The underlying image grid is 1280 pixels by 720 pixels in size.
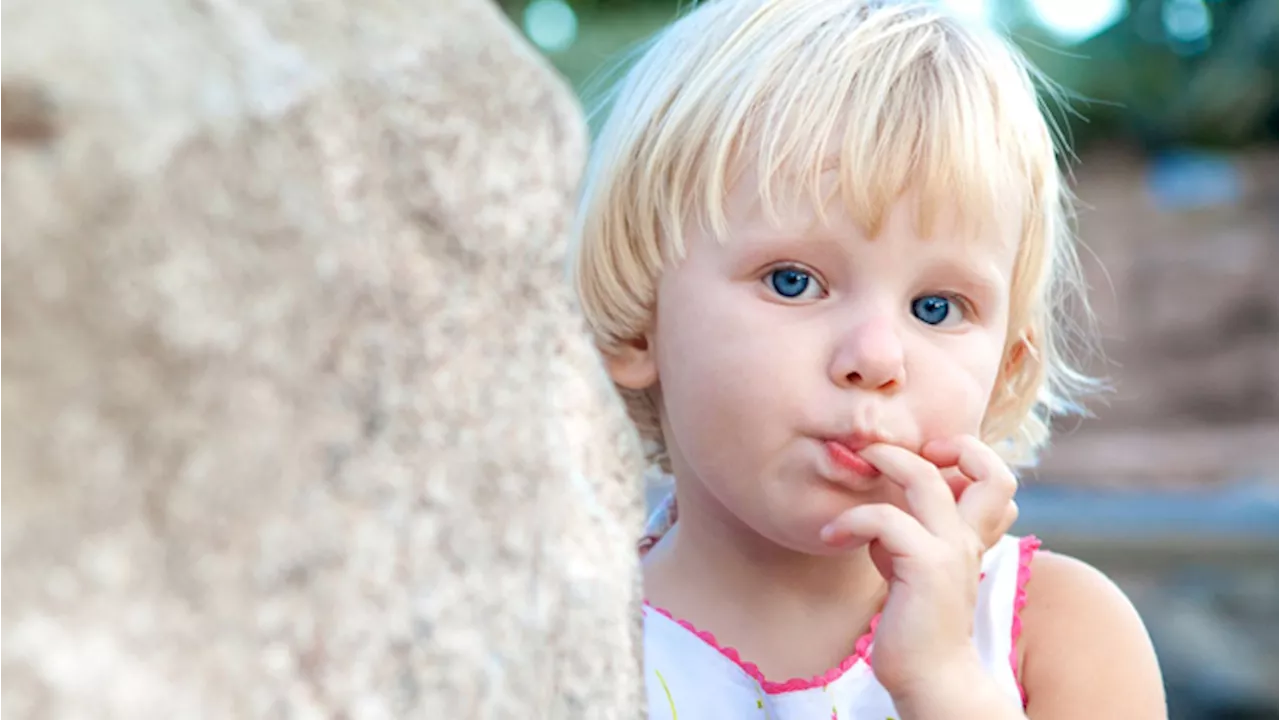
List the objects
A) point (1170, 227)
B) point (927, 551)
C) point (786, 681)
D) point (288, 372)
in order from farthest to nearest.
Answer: point (1170, 227) < point (786, 681) < point (927, 551) < point (288, 372)

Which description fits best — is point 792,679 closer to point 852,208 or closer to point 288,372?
point 852,208

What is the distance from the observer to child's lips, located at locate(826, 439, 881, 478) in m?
1.14

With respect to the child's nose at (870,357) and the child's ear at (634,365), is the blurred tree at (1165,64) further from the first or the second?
the child's nose at (870,357)

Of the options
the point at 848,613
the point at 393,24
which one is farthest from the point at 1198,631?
the point at 393,24

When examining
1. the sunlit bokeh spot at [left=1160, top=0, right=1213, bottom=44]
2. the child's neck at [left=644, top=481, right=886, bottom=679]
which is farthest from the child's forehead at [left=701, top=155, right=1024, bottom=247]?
the sunlit bokeh spot at [left=1160, top=0, right=1213, bottom=44]

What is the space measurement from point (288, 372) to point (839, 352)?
1.92 feet

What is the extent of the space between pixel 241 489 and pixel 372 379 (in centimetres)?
9

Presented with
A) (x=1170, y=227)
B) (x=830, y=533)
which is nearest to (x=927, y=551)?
(x=830, y=533)

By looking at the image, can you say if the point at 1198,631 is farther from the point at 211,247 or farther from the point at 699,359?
the point at 211,247

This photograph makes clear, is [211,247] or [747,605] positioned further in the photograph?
[747,605]

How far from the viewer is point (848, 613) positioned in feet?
4.44

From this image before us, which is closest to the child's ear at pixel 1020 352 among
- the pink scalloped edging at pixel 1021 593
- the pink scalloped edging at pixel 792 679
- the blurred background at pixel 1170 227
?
the pink scalloped edging at pixel 1021 593

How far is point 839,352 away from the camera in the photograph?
3.76 ft

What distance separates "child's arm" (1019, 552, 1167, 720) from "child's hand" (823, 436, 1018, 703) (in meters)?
0.23
